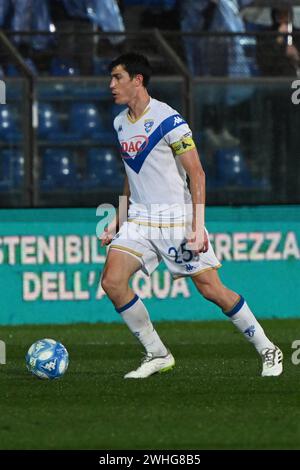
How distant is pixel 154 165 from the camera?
979 centimetres

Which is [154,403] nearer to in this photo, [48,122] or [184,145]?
[184,145]

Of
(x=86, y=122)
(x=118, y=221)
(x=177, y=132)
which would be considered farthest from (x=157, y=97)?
(x=177, y=132)

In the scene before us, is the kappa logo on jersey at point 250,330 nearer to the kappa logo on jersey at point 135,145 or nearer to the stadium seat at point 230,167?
the kappa logo on jersey at point 135,145

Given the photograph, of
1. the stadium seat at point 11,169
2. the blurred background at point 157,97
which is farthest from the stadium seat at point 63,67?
the stadium seat at point 11,169

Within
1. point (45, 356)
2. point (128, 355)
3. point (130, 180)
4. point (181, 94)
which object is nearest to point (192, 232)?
point (130, 180)

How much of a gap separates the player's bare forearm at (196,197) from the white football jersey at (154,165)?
198 millimetres

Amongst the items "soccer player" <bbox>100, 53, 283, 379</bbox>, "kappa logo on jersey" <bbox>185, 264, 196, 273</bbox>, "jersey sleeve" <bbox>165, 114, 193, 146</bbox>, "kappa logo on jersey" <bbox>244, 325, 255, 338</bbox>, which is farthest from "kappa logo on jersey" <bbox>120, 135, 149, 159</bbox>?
"kappa logo on jersey" <bbox>244, 325, 255, 338</bbox>

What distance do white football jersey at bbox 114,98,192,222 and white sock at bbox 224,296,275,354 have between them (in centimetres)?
80

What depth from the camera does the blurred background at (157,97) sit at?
53.1 ft

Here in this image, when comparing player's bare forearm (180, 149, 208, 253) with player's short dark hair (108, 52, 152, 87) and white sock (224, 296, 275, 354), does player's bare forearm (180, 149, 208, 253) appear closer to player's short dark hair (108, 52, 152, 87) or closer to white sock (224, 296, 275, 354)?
white sock (224, 296, 275, 354)

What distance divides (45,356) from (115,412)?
1712 mm

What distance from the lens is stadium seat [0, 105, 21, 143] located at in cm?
1606

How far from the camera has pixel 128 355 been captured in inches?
474

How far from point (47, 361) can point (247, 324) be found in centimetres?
148
